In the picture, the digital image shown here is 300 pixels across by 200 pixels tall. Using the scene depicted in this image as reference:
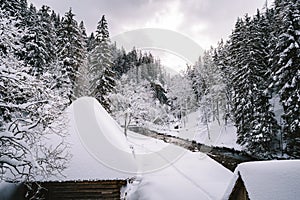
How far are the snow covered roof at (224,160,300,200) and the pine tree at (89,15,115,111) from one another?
21.4 metres

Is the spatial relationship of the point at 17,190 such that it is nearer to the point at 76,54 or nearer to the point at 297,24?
the point at 76,54

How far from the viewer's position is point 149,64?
9662 cm

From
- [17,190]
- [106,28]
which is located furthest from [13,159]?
[106,28]

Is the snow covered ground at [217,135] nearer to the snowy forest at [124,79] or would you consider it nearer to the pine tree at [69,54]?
the snowy forest at [124,79]

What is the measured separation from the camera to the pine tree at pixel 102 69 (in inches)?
1029

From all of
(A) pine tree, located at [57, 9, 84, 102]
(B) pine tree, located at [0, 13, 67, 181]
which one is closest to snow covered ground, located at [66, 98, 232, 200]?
(B) pine tree, located at [0, 13, 67, 181]

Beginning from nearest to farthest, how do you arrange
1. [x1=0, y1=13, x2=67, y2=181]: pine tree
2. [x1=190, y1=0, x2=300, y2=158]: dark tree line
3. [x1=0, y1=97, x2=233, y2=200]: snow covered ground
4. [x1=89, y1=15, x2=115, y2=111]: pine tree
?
[x1=0, y1=13, x2=67, y2=181]: pine tree < [x1=0, y1=97, x2=233, y2=200]: snow covered ground < [x1=190, y1=0, x2=300, y2=158]: dark tree line < [x1=89, y1=15, x2=115, y2=111]: pine tree

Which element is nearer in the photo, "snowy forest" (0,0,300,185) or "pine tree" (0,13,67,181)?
"pine tree" (0,13,67,181)

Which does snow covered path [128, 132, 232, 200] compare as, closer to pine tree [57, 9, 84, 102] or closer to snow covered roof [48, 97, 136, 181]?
snow covered roof [48, 97, 136, 181]

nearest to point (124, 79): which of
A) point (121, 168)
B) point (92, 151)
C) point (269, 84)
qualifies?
point (269, 84)

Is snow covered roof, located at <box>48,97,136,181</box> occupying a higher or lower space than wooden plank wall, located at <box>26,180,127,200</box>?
higher

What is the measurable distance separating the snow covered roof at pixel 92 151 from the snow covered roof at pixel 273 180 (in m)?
4.21

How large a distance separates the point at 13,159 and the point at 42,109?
165 centimetres

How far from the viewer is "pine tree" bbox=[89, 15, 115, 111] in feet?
85.7
